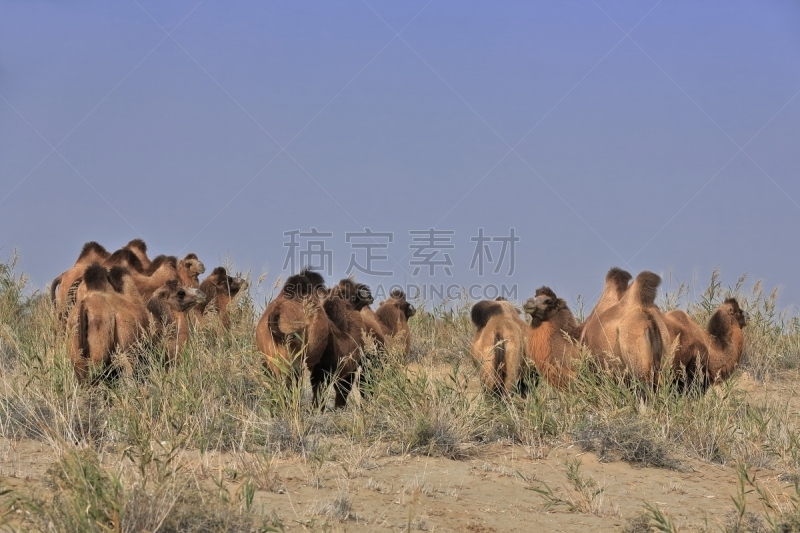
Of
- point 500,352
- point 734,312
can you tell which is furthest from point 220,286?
point 734,312

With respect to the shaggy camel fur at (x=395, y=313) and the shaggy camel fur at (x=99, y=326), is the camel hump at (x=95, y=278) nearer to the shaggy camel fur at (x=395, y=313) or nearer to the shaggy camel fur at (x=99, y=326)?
the shaggy camel fur at (x=99, y=326)

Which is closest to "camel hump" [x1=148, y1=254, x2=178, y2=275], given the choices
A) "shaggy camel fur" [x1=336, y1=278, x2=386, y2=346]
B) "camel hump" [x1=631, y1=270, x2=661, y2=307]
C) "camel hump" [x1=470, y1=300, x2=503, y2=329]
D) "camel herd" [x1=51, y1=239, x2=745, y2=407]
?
"camel herd" [x1=51, y1=239, x2=745, y2=407]

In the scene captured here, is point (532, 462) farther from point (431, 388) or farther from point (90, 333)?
point (90, 333)

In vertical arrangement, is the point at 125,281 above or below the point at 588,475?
above

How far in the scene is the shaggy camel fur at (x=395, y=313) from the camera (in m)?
12.2

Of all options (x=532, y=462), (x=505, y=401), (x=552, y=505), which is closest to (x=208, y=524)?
(x=552, y=505)

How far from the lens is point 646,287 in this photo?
9.56 meters

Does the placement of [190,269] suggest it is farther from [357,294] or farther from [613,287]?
[613,287]

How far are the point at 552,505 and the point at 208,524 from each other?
2.54 m

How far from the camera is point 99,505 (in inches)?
200

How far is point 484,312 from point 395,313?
8.54ft

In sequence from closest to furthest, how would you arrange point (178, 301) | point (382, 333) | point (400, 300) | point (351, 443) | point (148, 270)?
point (351, 443) < point (178, 301) < point (382, 333) < point (400, 300) < point (148, 270)

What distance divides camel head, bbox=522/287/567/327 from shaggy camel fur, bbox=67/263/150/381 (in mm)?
3805

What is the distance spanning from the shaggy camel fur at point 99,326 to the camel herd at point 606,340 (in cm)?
323
